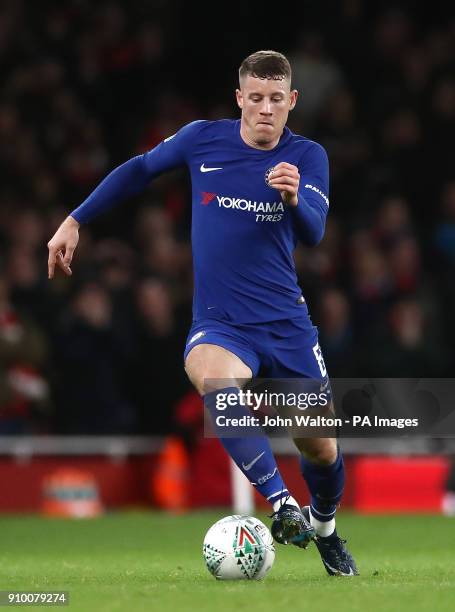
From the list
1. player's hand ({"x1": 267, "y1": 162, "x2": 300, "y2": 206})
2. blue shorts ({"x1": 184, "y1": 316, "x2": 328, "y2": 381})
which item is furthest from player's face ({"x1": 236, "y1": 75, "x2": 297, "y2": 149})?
blue shorts ({"x1": 184, "y1": 316, "x2": 328, "y2": 381})

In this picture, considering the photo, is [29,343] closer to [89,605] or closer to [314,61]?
[314,61]

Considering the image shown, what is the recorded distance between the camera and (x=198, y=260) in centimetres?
743

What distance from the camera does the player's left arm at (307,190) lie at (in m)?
6.73

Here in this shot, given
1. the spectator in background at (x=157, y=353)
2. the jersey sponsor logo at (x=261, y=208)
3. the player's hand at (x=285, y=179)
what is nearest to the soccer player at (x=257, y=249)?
the jersey sponsor logo at (x=261, y=208)

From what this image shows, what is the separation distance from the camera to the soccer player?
7219 millimetres

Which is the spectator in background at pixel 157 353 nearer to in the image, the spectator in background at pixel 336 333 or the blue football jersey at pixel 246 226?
the spectator in background at pixel 336 333

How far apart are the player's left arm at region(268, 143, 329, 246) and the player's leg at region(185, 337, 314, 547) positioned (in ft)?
2.25

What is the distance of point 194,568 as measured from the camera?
818 centimetres

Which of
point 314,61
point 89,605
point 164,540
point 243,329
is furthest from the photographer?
point 314,61

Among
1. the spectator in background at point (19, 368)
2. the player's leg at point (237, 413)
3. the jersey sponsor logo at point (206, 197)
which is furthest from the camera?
the spectator in background at point (19, 368)

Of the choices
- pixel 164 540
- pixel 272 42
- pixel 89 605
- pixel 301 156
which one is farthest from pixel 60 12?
pixel 89 605

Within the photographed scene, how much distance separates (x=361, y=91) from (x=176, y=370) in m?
4.77

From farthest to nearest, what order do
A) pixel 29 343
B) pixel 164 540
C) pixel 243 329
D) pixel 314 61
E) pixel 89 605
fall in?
pixel 314 61 → pixel 29 343 → pixel 164 540 → pixel 243 329 → pixel 89 605

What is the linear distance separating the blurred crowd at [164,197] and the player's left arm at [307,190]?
6.44 metres
